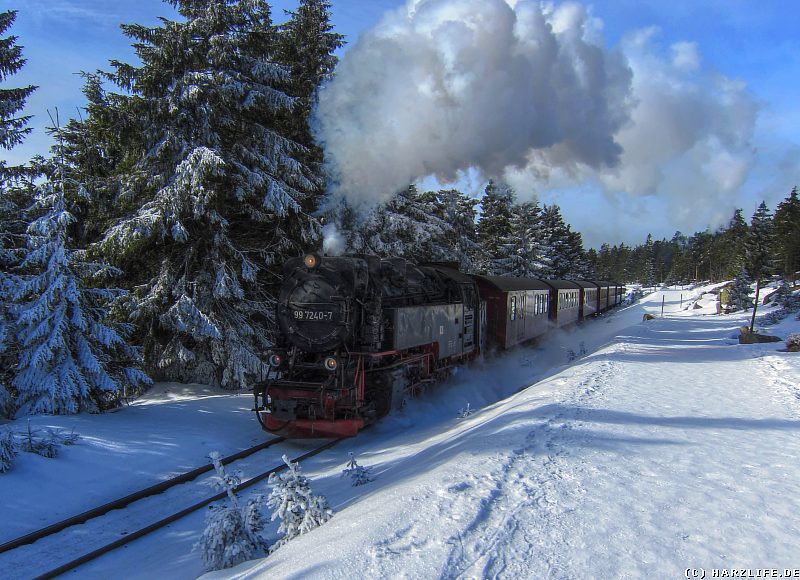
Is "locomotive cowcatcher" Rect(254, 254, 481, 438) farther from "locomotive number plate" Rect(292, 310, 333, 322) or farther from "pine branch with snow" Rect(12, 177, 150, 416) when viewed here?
"pine branch with snow" Rect(12, 177, 150, 416)

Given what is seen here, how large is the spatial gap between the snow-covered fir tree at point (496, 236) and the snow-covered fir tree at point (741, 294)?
20.7 metres

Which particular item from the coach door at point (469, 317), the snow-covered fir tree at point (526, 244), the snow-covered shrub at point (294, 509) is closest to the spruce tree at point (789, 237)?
the snow-covered fir tree at point (526, 244)

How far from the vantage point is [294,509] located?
4734 millimetres

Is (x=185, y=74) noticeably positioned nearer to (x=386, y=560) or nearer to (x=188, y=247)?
(x=188, y=247)

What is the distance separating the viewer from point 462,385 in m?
13.7

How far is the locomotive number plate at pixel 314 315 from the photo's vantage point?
9175 mm

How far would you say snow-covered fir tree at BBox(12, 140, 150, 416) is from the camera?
8984 millimetres

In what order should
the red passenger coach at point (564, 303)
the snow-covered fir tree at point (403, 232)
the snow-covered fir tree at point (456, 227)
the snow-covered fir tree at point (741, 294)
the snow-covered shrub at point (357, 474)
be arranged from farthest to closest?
the snow-covered fir tree at point (741, 294), the snow-covered fir tree at point (456, 227), the red passenger coach at point (564, 303), the snow-covered fir tree at point (403, 232), the snow-covered shrub at point (357, 474)

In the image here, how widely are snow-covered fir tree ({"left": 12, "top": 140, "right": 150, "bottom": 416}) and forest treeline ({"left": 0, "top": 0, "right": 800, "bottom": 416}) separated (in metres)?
0.03

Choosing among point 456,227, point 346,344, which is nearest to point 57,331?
point 346,344

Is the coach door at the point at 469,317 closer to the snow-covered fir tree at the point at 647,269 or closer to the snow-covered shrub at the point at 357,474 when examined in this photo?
the snow-covered shrub at the point at 357,474

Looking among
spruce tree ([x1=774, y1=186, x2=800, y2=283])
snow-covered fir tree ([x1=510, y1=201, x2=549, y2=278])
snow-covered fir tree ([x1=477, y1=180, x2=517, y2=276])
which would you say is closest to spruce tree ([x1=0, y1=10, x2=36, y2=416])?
snow-covered fir tree ([x1=477, y1=180, x2=517, y2=276])

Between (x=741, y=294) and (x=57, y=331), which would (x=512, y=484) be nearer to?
(x=57, y=331)

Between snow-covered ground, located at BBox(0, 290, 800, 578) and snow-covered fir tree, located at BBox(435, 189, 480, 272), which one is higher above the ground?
snow-covered fir tree, located at BBox(435, 189, 480, 272)
